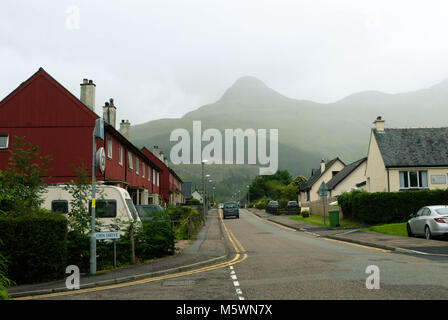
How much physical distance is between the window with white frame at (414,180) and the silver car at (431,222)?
16090 millimetres

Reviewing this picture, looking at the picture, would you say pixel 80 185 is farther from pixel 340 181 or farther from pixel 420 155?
pixel 340 181

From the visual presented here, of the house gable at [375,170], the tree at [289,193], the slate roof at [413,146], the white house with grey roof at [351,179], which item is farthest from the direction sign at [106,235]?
the tree at [289,193]

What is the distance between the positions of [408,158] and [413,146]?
1.80m

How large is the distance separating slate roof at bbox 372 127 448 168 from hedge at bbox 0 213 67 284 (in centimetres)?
3094

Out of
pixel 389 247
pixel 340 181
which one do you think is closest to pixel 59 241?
pixel 389 247

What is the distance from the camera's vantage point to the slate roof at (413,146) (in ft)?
120

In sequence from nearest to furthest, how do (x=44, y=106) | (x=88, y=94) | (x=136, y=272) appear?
(x=136, y=272) → (x=44, y=106) → (x=88, y=94)

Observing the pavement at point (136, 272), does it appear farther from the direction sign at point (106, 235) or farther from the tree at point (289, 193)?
the tree at point (289, 193)

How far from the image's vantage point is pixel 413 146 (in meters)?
38.2

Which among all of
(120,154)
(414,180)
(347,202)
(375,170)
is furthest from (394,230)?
(120,154)

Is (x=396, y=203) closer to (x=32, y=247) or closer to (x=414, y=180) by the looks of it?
(x=414, y=180)

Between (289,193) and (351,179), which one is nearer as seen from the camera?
(351,179)

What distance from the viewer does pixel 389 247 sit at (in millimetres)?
17359
